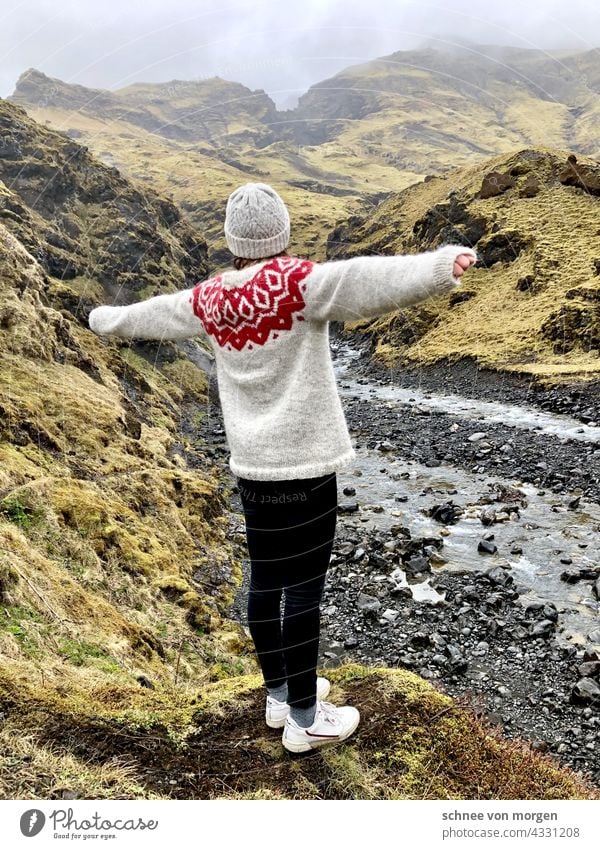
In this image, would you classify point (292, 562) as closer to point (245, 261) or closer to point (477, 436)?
point (245, 261)

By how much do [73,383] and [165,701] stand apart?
10083mm

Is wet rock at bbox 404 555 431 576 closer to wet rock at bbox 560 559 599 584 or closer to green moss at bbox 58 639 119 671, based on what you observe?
wet rock at bbox 560 559 599 584

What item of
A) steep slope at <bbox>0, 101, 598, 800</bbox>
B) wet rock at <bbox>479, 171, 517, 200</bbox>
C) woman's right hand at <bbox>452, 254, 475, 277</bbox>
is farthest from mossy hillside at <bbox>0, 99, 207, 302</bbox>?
wet rock at <bbox>479, 171, 517, 200</bbox>

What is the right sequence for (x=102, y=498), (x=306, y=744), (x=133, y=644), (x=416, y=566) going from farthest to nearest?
(x=416, y=566) < (x=102, y=498) < (x=133, y=644) < (x=306, y=744)

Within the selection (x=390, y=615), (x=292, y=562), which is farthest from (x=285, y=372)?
(x=390, y=615)

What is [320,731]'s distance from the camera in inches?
136

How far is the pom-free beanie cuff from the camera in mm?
2740

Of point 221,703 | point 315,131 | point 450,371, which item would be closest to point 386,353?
point 450,371

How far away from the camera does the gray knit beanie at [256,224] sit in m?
2.72

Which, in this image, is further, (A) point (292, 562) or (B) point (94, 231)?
(B) point (94, 231)

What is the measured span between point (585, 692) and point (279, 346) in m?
6.10

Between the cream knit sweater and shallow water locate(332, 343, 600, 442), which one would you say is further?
shallow water locate(332, 343, 600, 442)

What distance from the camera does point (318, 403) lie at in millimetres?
2834

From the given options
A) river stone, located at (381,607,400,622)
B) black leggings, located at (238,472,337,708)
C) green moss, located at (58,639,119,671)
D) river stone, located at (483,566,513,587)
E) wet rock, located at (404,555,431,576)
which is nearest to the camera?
black leggings, located at (238,472,337,708)
